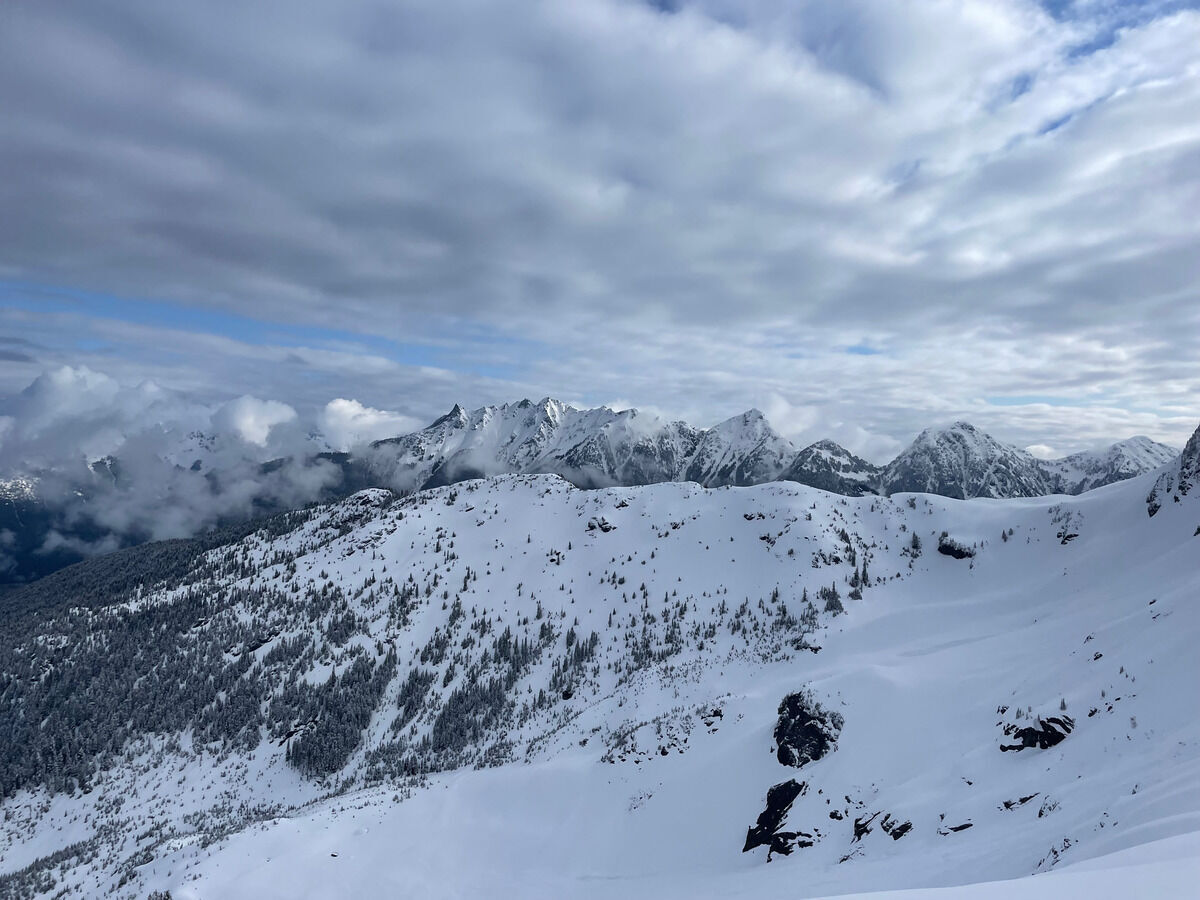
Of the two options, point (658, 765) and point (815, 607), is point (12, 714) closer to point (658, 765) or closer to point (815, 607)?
point (658, 765)

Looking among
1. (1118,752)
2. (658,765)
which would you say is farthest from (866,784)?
(658,765)

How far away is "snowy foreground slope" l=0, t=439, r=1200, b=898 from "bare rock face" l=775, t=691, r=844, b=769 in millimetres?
924

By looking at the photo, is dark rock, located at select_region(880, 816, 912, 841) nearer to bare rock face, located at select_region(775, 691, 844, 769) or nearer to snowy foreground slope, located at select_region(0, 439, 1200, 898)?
snowy foreground slope, located at select_region(0, 439, 1200, 898)

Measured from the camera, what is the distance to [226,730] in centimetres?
11581

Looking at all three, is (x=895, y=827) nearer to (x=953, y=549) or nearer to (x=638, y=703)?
(x=638, y=703)

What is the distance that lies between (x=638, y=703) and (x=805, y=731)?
116ft

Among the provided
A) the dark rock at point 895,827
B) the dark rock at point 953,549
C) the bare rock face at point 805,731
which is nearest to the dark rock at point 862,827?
the dark rock at point 895,827

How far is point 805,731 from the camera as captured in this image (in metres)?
42.7

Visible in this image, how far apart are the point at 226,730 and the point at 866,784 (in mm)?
129153

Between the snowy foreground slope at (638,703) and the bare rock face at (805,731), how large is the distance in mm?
924

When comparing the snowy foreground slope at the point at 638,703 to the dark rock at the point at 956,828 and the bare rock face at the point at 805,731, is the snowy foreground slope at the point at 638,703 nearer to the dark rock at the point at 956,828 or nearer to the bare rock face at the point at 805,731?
the dark rock at the point at 956,828

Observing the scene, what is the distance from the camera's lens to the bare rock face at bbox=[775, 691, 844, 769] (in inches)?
1629

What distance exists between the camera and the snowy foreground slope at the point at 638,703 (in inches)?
1069

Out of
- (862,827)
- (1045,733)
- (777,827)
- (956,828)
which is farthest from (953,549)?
(956,828)
